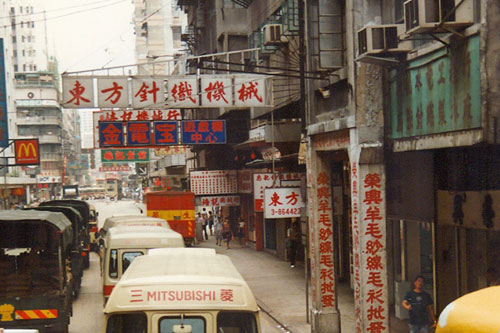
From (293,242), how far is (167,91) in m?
11.9

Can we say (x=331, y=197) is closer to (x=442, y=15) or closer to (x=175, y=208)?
(x=442, y=15)

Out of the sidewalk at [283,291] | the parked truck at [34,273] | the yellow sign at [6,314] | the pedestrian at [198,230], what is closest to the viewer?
the yellow sign at [6,314]

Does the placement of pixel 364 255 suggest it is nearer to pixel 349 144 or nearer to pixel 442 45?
pixel 349 144

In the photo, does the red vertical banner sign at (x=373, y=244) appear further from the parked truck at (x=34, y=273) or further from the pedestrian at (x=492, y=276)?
the parked truck at (x=34, y=273)

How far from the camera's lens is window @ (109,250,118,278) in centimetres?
Answer: 1702

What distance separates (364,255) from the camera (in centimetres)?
1454

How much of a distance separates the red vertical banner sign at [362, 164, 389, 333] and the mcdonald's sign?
33.7m

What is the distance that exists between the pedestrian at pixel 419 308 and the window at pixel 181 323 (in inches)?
258

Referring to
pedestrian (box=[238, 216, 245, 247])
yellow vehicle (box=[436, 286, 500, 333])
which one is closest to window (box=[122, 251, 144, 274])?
yellow vehicle (box=[436, 286, 500, 333])

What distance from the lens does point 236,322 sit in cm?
845

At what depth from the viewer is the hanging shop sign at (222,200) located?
4028 cm

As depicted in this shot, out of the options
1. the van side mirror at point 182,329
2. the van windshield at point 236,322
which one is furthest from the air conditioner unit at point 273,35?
the van side mirror at point 182,329

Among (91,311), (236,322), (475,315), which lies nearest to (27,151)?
(91,311)

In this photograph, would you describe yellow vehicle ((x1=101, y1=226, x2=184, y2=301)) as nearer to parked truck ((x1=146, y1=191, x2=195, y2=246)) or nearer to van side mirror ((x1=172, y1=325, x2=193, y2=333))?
van side mirror ((x1=172, y1=325, x2=193, y2=333))
